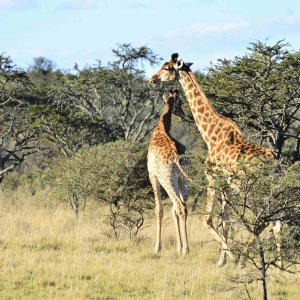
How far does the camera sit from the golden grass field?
27.9 feet

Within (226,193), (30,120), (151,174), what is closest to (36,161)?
A: (30,120)

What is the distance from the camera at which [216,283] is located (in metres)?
9.02

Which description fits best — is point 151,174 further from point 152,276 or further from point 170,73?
point 152,276

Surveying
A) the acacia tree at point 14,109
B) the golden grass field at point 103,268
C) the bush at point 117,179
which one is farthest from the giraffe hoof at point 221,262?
the acacia tree at point 14,109

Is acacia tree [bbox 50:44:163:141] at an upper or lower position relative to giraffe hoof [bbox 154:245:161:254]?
upper

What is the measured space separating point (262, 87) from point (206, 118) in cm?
352

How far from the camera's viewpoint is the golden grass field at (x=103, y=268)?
851 cm

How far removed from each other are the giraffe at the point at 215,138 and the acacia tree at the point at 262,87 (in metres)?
Answer: 3.14

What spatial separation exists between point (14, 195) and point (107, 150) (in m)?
6.85

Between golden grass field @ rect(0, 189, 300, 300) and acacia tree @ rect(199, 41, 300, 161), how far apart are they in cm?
247

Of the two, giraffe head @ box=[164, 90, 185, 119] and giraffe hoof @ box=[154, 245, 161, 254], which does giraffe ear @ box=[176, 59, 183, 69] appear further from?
giraffe hoof @ box=[154, 245, 161, 254]

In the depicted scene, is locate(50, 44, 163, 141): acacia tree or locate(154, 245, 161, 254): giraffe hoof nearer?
locate(154, 245, 161, 254): giraffe hoof

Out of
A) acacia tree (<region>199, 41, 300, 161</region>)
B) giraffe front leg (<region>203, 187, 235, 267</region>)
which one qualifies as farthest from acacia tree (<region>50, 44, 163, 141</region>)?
giraffe front leg (<region>203, 187, 235, 267</region>)

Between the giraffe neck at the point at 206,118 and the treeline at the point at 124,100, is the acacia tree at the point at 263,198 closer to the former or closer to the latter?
the giraffe neck at the point at 206,118
